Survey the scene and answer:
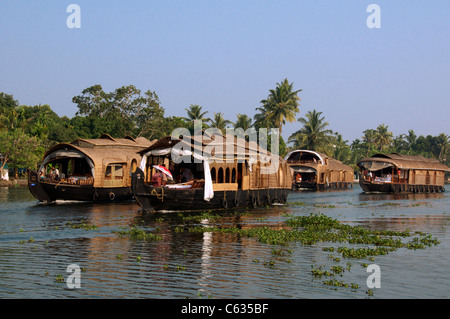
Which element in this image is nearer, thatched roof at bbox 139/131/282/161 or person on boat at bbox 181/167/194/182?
thatched roof at bbox 139/131/282/161

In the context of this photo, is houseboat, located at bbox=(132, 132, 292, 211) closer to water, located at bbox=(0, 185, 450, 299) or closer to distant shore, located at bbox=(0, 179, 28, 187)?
water, located at bbox=(0, 185, 450, 299)

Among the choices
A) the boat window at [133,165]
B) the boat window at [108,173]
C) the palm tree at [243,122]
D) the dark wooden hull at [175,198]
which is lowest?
the dark wooden hull at [175,198]

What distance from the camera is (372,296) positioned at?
9.60m

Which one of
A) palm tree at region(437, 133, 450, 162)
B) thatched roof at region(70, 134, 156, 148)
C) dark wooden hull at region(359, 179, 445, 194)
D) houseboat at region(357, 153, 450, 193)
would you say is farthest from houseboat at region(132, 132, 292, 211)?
palm tree at region(437, 133, 450, 162)

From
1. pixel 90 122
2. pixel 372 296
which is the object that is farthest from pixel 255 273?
pixel 90 122

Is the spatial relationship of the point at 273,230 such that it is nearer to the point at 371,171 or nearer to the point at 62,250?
the point at 62,250

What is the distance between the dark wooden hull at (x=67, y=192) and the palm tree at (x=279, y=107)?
38.5 meters

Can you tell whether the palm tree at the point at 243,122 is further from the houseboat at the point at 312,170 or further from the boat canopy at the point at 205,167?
the boat canopy at the point at 205,167

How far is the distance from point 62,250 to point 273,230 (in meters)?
7.68

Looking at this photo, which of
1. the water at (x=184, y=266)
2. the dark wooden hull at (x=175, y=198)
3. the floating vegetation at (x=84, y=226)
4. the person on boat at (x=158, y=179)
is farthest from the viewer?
the person on boat at (x=158, y=179)

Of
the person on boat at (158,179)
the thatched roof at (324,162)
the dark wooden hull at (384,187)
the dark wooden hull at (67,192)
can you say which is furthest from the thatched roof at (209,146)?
the thatched roof at (324,162)

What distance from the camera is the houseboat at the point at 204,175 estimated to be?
23.8 metres

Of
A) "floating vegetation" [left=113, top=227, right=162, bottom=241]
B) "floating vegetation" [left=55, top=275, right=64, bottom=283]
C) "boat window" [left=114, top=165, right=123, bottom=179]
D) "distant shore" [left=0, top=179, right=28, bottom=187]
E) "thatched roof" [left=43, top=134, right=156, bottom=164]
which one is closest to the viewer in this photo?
"floating vegetation" [left=55, top=275, right=64, bottom=283]

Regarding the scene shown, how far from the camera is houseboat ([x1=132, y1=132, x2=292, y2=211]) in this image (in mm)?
23828
